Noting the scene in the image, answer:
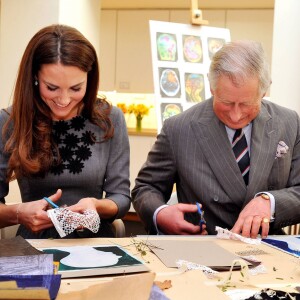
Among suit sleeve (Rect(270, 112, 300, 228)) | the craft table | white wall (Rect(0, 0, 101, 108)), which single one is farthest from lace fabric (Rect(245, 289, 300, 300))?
white wall (Rect(0, 0, 101, 108))

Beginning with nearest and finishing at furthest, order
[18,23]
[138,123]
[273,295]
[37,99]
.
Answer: [273,295], [37,99], [18,23], [138,123]

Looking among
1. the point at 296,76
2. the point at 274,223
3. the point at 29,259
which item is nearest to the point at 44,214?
the point at 29,259

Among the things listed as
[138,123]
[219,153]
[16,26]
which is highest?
[16,26]

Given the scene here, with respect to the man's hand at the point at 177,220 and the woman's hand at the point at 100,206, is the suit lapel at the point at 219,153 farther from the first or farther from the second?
the woman's hand at the point at 100,206

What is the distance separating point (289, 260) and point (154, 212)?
1.91 ft

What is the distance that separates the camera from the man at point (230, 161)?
1776 mm

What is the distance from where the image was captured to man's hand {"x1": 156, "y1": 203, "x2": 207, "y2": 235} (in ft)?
5.67

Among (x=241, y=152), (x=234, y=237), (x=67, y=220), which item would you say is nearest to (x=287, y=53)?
(x=241, y=152)

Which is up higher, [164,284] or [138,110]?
[138,110]

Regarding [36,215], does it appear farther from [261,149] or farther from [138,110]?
[138,110]

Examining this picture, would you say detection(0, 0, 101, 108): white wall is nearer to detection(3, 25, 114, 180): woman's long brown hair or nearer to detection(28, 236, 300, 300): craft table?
detection(3, 25, 114, 180): woman's long brown hair

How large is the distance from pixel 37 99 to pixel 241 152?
0.77 metres

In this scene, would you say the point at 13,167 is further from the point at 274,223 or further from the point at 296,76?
the point at 296,76

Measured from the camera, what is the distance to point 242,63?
1.77 m
